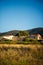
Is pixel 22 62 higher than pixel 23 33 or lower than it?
lower

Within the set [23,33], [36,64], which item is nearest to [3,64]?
[36,64]

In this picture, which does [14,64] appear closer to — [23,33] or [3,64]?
[3,64]

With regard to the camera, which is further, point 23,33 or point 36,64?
point 23,33

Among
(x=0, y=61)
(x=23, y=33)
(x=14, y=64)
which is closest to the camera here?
(x=14, y=64)

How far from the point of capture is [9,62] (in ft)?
22.1

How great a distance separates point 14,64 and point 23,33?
54493mm

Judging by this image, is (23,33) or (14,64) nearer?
(14,64)

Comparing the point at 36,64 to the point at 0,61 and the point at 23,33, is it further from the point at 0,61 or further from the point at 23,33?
the point at 23,33

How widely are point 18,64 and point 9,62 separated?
42cm

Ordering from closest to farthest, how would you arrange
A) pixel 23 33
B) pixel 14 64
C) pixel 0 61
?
pixel 14 64 → pixel 0 61 → pixel 23 33

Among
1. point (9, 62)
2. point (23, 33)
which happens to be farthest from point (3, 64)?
point (23, 33)

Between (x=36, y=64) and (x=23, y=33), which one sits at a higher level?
(x=23, y=33)

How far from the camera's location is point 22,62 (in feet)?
22.3

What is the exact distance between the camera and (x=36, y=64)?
265 inches
